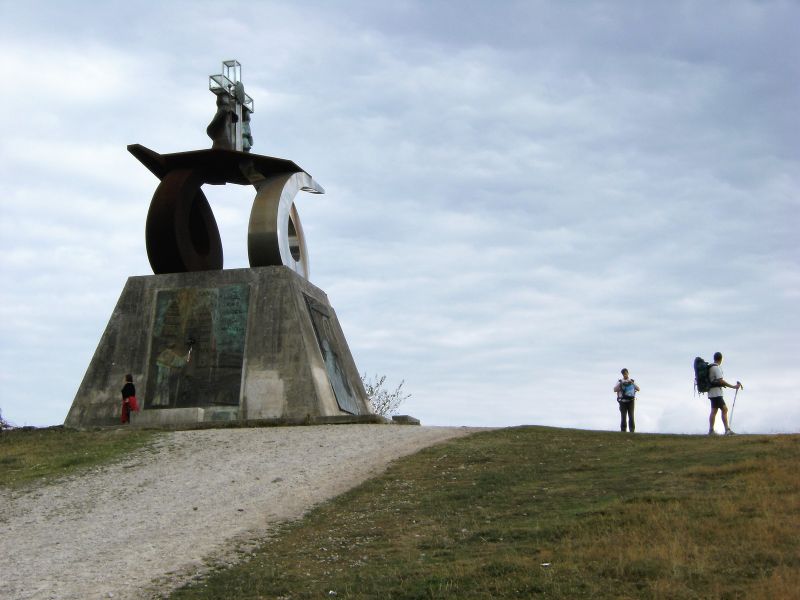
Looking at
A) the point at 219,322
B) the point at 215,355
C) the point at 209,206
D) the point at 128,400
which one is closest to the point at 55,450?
the point at 128,400

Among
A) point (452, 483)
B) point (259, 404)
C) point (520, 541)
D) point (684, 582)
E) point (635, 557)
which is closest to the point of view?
point (684, 582)

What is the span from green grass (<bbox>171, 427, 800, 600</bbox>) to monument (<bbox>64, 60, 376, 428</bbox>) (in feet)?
23.8

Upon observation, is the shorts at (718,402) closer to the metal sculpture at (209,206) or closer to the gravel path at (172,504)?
the gravel path at (172,504)

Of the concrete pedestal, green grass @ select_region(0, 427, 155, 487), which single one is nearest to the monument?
the concrete pedestal

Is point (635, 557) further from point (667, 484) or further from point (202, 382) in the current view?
point (202, 382)

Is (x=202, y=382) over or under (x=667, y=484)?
over

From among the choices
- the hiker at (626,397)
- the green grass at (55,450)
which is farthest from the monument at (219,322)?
the hiker at (626,397)

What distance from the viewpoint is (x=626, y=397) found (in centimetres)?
2119

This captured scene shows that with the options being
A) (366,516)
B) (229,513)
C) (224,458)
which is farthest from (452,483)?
(224,458)

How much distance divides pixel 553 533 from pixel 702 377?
854 cm

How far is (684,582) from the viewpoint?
31.1ft

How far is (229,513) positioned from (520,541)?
4.10 m

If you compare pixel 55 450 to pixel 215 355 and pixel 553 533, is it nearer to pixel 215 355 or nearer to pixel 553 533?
pixel 215 355

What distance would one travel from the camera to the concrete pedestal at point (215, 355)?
75.3ft
